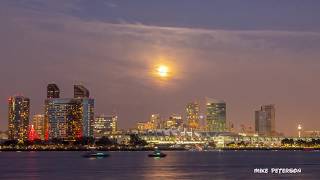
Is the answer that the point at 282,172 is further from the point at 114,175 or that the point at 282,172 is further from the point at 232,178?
the point at 114,175

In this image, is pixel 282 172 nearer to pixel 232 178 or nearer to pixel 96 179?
pixel 232 178

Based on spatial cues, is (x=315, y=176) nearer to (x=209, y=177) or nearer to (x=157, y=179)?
(x=209, y=177)

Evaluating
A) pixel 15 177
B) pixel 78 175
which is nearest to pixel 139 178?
pixel 78 175

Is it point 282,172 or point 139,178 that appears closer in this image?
point 139,178

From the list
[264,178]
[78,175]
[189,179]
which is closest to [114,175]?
[78,175]

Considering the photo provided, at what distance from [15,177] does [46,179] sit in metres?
7.18

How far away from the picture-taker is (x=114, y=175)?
11512 centimetres

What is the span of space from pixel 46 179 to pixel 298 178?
3490cm

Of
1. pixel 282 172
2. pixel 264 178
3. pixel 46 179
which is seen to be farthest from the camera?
pixel 282 172

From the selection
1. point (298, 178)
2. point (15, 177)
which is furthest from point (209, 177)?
point (15, 177)

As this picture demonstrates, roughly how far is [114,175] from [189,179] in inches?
564

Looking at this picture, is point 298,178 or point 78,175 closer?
point 298,178

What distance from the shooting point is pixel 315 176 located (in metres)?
110

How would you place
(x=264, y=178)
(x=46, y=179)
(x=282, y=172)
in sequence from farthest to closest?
(x=282, y=172) < (x=46, y=179) < (x=264, y=178)
